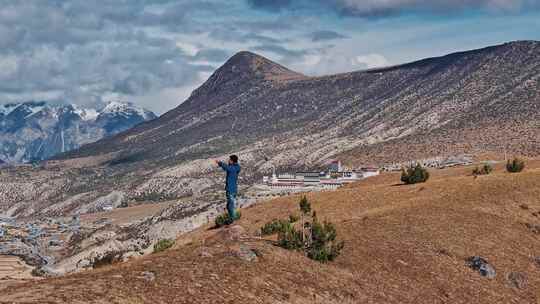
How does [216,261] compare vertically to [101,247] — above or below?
above

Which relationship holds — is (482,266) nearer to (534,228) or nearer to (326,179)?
(534,228)

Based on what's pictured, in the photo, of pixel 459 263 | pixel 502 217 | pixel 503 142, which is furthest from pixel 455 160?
pixel 459 263

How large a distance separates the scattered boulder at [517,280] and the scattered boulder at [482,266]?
0.73 m

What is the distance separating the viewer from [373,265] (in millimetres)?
29359

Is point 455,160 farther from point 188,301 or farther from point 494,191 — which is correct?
point 188,301

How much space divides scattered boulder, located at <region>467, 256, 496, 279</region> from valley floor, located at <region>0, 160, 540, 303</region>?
309 millimetres

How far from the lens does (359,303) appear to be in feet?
82.0

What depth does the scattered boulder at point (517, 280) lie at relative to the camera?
102 feet

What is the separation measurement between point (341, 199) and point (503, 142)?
121304 millimetres

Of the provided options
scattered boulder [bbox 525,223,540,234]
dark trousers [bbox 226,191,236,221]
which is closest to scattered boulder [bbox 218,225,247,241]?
dark trousers [bbox 226,191,236,221]

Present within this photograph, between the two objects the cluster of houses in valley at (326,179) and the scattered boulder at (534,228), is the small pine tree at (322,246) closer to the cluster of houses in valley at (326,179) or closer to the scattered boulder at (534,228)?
→ the scattered boulder at (534,228)

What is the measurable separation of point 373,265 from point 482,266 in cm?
590

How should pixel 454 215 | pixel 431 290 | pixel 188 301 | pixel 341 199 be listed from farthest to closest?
pixel 341 199, pixel 454 215, pixel 431 290, pixel 188 301

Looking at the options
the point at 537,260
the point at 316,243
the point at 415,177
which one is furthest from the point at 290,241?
the point at 415,177
